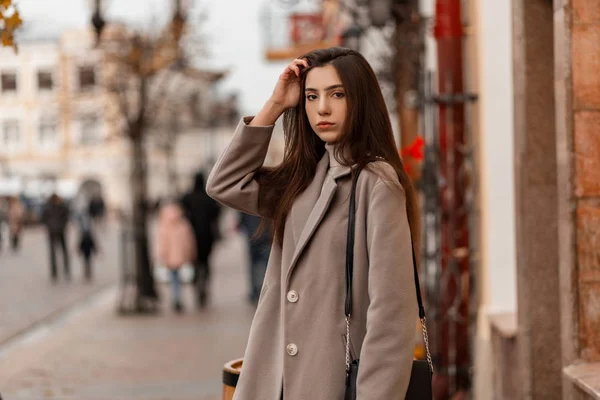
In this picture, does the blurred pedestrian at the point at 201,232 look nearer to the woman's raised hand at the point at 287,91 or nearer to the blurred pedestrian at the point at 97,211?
the woman's raised hand at the point at 287,91

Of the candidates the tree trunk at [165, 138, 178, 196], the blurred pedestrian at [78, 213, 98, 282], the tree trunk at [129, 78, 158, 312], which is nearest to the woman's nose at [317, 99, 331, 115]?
the tree trunk at [129, 78, 158, 312]

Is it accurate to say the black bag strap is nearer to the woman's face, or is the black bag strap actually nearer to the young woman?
the young woman

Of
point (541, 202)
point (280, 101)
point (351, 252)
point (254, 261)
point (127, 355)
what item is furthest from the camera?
point (254, 261)

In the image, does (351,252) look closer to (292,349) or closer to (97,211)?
(292,349)

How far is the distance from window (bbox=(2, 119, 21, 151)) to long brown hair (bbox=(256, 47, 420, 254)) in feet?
252

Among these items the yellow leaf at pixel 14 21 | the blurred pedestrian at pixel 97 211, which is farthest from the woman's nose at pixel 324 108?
the blurred pedestrian at pixel 97 211

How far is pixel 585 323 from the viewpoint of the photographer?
13.8 feet

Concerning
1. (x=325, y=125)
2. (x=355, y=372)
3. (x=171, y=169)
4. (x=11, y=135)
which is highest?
(x=11, y=135)

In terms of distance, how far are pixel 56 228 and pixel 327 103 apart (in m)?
19.3

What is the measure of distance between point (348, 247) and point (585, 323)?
1.36m

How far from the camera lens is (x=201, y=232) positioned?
52.3 ft

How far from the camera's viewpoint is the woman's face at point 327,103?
3.38 meters

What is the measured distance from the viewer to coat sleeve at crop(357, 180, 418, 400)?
10.1ft

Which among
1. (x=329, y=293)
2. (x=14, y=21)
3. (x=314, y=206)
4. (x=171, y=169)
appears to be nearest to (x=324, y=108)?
(x=314, y=206)
